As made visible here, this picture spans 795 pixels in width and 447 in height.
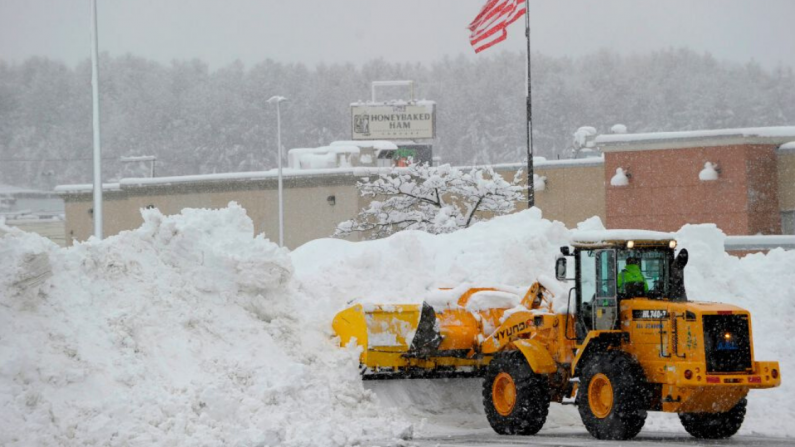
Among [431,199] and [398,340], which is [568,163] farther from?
[398,340]

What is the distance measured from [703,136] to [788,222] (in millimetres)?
4059

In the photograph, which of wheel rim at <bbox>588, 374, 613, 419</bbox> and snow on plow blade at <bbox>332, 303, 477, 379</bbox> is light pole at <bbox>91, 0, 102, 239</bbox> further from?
wheel rim at <bbox>588, 374, 613, 419</bbox>

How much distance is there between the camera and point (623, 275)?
14578 mm

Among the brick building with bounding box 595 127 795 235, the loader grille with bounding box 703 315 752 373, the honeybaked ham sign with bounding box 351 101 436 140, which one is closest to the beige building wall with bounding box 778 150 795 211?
the brick building with bounding box 595 127 795 235

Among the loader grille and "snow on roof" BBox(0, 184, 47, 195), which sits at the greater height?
"snow on roof" BBox(0, 184, 47, 195)

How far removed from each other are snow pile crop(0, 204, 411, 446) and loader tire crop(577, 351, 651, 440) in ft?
7.11

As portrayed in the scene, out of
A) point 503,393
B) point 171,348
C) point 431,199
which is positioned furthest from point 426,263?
point 431,199

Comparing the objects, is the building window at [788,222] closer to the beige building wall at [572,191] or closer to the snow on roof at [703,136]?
the snow on roof at [703,136]

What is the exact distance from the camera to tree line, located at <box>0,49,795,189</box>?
106 m

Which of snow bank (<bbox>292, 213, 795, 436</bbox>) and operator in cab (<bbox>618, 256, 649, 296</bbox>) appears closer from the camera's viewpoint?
operator in cab (<bbox>618, 256, 649, 296</bbox>)

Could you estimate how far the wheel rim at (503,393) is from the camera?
594 inches

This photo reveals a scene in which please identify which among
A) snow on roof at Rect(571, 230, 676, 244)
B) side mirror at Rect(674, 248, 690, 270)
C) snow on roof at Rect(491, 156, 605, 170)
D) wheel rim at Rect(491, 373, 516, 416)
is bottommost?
wheel rim at Rect(491, 373, 516, 416)

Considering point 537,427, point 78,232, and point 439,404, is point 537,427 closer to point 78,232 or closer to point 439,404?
point 439,404

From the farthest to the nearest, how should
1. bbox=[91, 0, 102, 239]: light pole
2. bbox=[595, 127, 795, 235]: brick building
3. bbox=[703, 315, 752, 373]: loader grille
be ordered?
bbox=[595, 127, 795, 235]: brick building < bbox=[91, 0, 102, 239]: light pole < bbox=[703, 315, 752, 373]: loader grille
